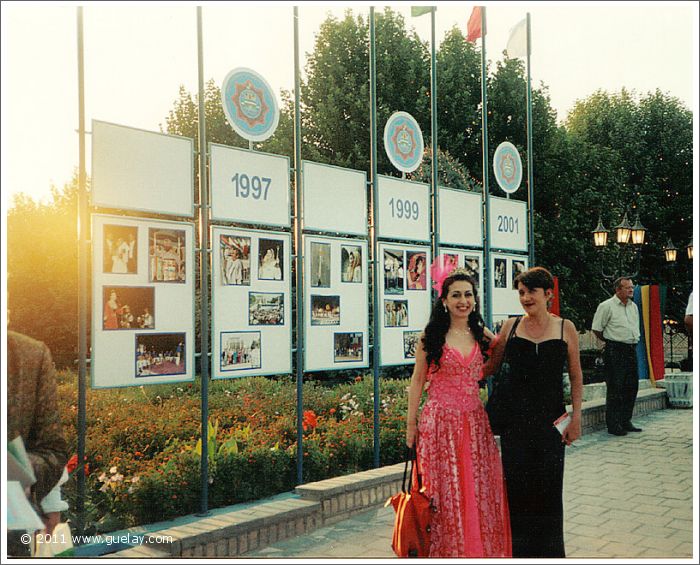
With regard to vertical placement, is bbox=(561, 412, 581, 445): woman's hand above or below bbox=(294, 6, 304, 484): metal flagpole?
below

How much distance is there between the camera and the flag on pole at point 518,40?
835 centimetres

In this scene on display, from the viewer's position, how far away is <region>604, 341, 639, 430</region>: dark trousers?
9.06m

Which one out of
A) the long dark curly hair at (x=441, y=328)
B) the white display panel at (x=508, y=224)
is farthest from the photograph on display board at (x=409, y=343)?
the long dark curly hair at (x=441, y=328)

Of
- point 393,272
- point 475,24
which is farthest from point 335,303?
point 475,24

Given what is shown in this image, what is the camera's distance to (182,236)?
16.0 ft

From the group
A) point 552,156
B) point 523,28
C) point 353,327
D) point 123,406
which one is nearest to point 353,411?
point 353,327

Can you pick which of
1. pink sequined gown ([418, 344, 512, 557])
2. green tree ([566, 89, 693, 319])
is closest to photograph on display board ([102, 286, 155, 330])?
pink sequined gown ([418, 344, 512, 557])

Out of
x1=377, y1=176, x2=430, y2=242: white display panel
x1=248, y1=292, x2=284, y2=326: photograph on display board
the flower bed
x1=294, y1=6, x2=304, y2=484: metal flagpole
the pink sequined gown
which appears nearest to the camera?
the pink sequined gown

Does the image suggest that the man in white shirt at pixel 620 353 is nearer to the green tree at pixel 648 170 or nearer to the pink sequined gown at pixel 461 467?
the pink sequined gown at pixel 461 467

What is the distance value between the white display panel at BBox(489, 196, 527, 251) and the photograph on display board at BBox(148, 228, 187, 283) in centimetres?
447

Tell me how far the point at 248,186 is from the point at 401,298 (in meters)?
2.24

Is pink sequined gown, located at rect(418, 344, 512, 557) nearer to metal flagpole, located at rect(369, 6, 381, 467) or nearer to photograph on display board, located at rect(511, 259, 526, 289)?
metal flagpole, located at rect(369, 6, 381, 467)

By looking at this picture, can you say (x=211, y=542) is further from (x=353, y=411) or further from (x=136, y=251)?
(x=353, y=411)

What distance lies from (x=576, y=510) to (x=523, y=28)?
223 inches
